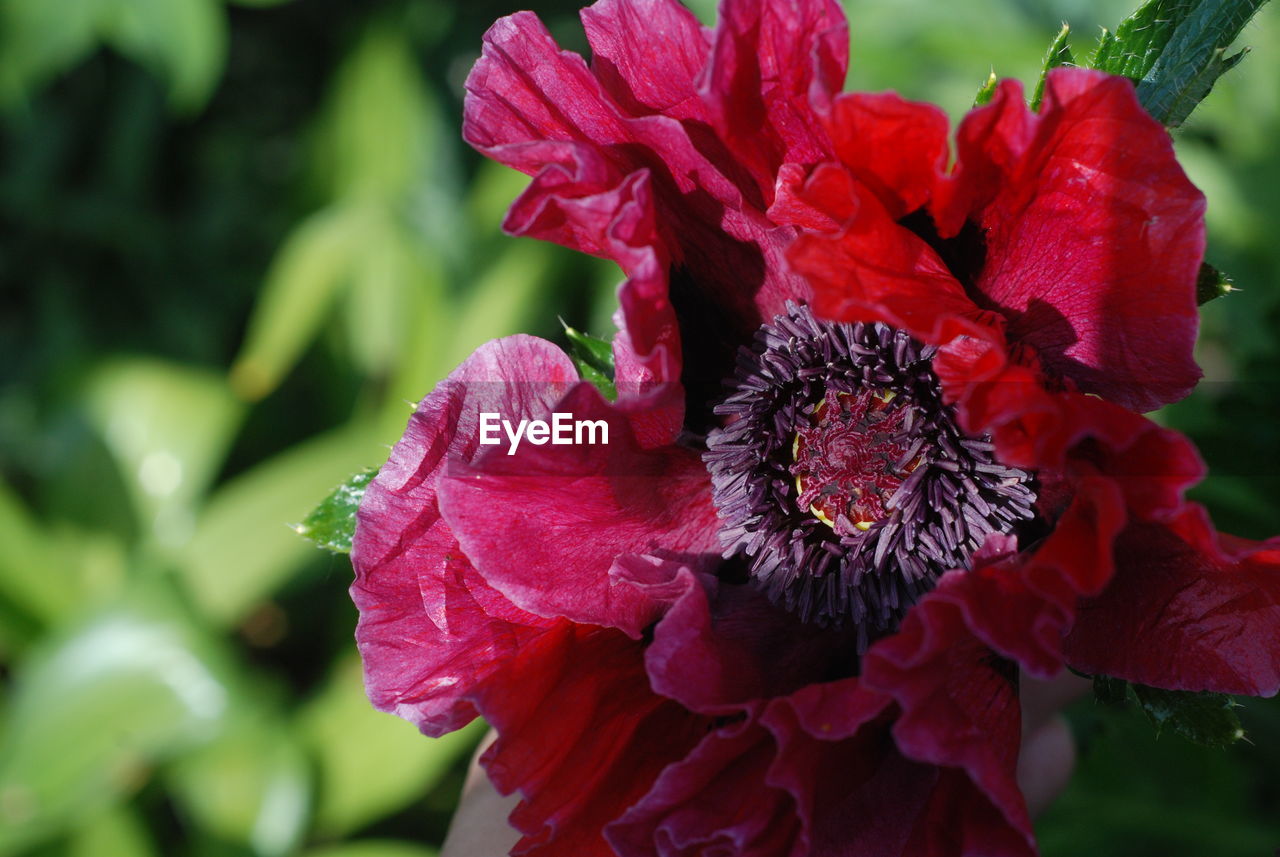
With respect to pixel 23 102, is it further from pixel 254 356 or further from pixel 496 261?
pixel 496 261

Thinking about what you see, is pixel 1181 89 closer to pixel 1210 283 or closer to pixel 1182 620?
pixel 1210 283

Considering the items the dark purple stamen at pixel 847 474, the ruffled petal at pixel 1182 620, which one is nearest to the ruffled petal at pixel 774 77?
the dark purple stamen at pixel 847 474

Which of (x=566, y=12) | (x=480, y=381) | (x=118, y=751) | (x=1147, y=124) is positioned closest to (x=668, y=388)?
(x=480, y=381)

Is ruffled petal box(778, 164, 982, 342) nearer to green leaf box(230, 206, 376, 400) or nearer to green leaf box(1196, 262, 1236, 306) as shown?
green leaf box(1196, 262, 1236, 306)

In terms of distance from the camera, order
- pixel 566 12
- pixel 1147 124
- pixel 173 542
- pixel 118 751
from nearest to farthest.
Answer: pixel 1147 124 → pixel 118 751 → pixel 173 542 → pixel 566 12

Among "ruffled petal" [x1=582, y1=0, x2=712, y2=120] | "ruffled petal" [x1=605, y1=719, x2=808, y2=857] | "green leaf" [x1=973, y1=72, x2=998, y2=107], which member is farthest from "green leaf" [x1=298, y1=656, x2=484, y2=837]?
"green leaf" [x1=973, y1=72, x2=998, y2=107]

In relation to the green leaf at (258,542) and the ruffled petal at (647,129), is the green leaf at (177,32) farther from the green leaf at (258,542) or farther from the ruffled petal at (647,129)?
the ruffled petal at (647,129)
